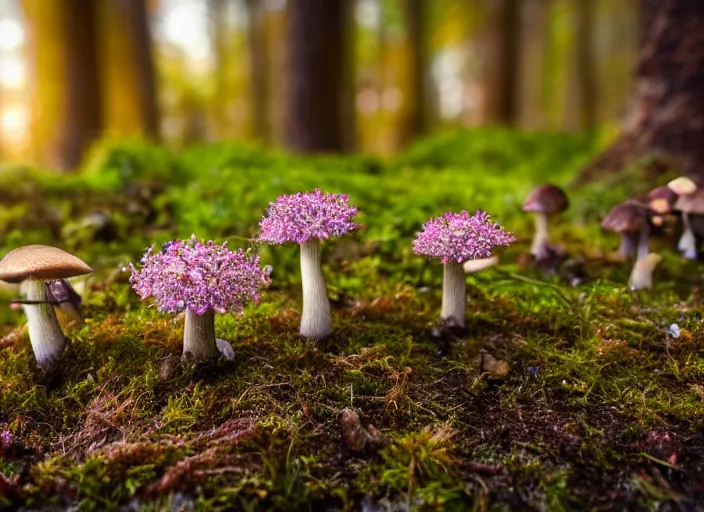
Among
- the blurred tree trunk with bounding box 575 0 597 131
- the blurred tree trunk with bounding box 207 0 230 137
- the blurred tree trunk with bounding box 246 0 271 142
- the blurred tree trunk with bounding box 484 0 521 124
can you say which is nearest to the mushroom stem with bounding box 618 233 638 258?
the blurred tree trunk with bounding box 484 0 521 124

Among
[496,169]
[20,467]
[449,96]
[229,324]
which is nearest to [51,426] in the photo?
[20,467]

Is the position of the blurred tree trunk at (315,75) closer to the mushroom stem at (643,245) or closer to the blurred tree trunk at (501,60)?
the blurred tree trunk at (501,60)

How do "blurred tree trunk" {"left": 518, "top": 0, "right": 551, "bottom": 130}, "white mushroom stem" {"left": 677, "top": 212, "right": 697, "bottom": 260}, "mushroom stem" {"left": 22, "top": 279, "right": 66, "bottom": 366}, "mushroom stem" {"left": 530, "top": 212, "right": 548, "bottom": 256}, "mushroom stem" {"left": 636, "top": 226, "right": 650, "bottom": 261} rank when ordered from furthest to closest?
"blurred tree trunk" {"left": 518, "top": 0, "right": 551, "bottom": 130} → "mushroom stem" {"left": 530, "top": 212, "right": 548, "bottom": 256} → "white mushroom stem" {"left": 677, "top": 212, "right": 697, "bottom": 260} → "mushroom stem" {"left": 636, "top": 226, "right": 650, "bottom": 261} → "mushroom stem" {"left": 22, "top": 279, "right": 66, "bottom": 366}

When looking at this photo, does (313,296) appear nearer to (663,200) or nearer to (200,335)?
(200,335)

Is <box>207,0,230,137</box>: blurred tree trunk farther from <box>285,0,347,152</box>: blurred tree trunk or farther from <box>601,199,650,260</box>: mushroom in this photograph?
<box>601,199,650,260</box>: mushroom

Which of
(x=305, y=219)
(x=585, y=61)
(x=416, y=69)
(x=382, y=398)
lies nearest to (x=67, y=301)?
(x=305, y=219)

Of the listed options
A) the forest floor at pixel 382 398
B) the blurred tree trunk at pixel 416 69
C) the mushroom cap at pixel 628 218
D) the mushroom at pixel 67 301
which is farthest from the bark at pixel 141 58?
the mushroom cap at pixel 628 218

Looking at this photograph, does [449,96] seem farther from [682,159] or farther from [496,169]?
[682,159]
